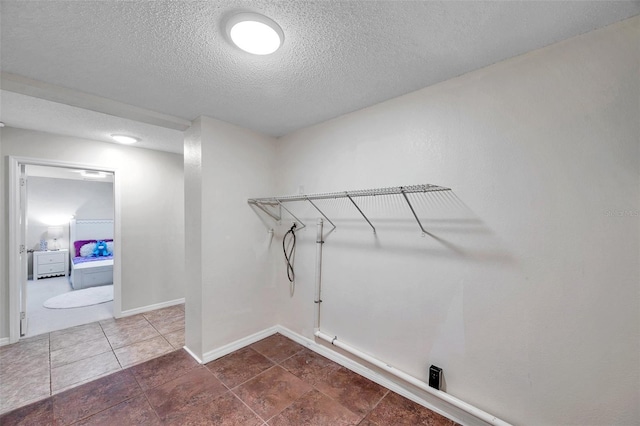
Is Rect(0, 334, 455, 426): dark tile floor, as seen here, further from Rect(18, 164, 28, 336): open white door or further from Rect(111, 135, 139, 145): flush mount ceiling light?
Rect(111, 135, 139, 145): flush mount ceiling light

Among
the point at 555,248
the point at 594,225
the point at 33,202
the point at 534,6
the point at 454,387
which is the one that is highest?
the point at 534,6

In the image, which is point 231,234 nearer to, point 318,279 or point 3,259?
point 318,279

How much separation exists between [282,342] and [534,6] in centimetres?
321

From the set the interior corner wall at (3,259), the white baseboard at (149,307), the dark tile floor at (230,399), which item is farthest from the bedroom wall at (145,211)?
the dark tile floor at (230,399)

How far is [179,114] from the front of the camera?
2373mm

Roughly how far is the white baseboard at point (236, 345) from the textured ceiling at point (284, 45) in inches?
92.1

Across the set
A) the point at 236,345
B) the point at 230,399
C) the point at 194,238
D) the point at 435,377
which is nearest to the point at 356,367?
the point at 435,377

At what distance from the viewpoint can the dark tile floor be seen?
173cm

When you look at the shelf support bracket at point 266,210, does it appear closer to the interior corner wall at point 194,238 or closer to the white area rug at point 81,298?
the interior corner wall at point 194,238

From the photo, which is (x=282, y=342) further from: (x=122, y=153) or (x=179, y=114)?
(x=122, y=153)

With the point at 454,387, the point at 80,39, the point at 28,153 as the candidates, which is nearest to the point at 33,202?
the point at 28,153

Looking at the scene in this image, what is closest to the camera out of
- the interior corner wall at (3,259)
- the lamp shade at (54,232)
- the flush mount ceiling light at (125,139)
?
the interior corner wall at (3,259)

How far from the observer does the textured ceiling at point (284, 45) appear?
1166mm

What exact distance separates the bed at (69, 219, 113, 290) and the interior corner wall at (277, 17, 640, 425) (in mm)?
5619
